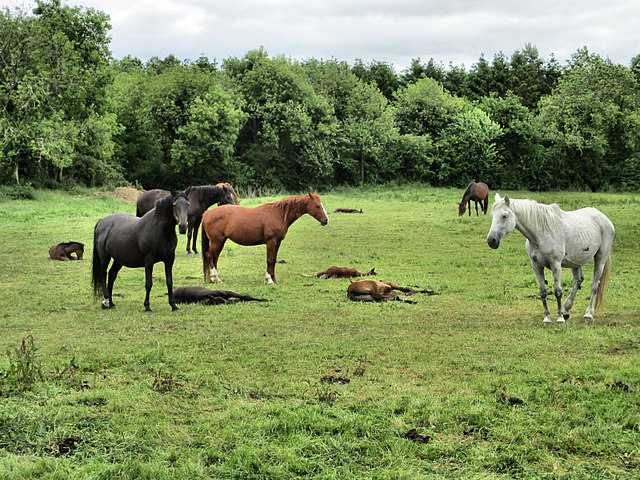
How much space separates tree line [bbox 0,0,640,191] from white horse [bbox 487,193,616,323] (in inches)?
1162

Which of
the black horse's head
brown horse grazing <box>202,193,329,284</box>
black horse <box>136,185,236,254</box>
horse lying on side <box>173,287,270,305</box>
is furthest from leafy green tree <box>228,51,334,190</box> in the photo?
the black horse's head

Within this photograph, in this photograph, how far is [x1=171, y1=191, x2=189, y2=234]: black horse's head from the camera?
909 centimetres

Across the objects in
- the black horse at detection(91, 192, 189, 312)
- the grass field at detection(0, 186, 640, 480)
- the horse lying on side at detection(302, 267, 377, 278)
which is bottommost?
the grass field at detection(0, 186, 640, 480)

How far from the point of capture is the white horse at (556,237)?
845 cm

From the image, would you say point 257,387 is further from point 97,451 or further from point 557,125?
point 557,125

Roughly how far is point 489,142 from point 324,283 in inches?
1577

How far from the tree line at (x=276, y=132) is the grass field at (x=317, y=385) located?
27.0 meters

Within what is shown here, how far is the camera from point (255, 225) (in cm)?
1248

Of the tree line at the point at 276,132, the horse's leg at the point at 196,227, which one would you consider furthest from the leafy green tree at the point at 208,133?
the horse's leg at the point at 196,227

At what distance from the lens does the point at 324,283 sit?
12188 mm

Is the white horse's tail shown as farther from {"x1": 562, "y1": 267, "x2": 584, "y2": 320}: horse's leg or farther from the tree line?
the tree line

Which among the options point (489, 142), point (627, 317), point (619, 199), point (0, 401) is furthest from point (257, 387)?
point (489, 142)

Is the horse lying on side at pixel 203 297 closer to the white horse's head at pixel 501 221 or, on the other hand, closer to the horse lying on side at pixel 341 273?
the horse lying on side at pixel 341 273

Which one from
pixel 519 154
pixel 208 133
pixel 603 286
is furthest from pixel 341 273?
pixel 519 154
